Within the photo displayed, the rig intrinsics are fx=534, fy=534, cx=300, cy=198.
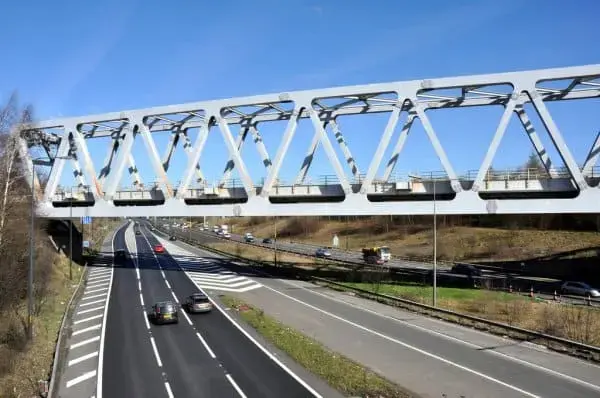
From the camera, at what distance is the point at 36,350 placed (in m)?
24.0

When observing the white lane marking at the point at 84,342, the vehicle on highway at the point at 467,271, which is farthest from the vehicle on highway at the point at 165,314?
the vehicle on highway at the point at 467,271

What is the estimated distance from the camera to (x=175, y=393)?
1802 centimetres

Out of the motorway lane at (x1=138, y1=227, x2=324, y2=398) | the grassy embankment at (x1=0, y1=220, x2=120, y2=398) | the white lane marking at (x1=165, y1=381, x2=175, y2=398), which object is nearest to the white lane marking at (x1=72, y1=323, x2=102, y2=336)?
the grassy embankment at (x1=0, y1=220, x2=120, y2=398)

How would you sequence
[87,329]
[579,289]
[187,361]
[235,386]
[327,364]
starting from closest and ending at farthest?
[235,386] < [327,364] < [187,361] < [87,329] < [579,289]

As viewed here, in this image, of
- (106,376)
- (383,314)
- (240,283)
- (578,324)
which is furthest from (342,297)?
(106,376)

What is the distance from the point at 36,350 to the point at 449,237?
75956 millimetres

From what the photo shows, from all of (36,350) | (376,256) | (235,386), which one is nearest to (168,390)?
(235,386)

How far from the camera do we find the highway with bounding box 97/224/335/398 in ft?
59.9

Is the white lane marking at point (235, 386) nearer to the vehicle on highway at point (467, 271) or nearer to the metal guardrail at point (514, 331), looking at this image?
the metal guardrail at point (514, 331)

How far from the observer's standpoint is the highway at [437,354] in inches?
723

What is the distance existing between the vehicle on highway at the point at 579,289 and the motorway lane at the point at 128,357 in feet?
107

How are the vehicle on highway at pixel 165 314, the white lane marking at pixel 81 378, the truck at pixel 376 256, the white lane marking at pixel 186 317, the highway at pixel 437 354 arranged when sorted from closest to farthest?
the highway at pixel 437 354
the white lane marking at pixel 81 378
the vehicle on highway at pixel 165 314
the white lane marking at pixel 186 317
the truck at pixel 376 256

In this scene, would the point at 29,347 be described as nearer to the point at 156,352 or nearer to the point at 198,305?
the point at 156,352

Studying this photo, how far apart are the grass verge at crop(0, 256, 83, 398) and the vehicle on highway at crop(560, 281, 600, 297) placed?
122 ft
